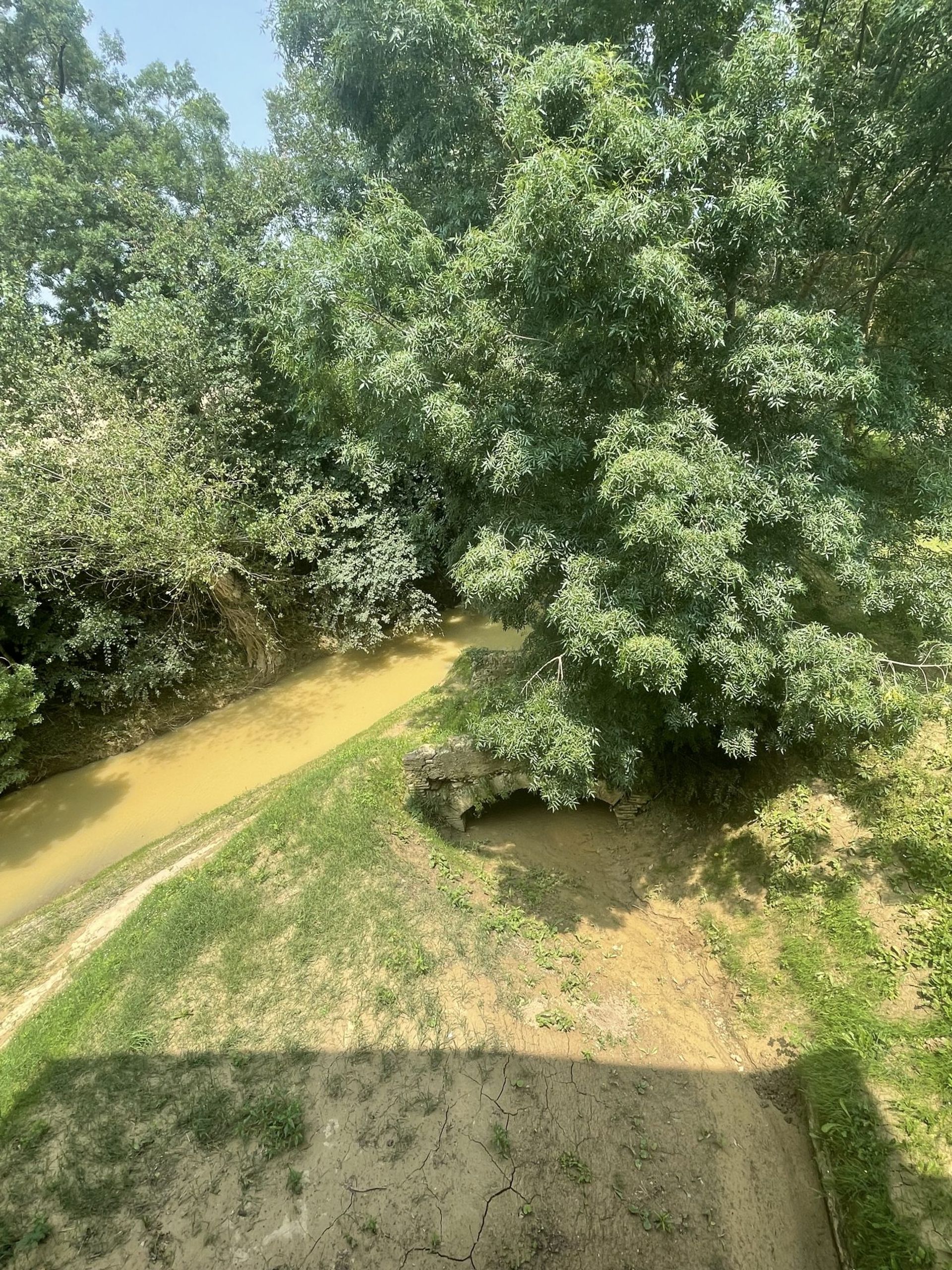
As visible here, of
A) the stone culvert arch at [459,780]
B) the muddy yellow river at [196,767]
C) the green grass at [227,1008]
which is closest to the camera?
the green grass at [227,1008]

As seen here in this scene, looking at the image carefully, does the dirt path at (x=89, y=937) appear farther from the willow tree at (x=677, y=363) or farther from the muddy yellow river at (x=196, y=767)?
the willow tree at (x=677, y=363)

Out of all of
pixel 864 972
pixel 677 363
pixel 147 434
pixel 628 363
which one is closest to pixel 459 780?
pixel 864 972

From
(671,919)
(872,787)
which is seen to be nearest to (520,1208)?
(671,919)

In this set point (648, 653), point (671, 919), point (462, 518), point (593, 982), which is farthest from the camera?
point (462, 518)

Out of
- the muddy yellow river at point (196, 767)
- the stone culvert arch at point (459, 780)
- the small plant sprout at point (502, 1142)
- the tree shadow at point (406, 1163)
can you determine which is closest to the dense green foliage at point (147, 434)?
the muddy yellow river at point (196, 767)

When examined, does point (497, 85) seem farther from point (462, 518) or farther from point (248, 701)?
point (248, 701)
